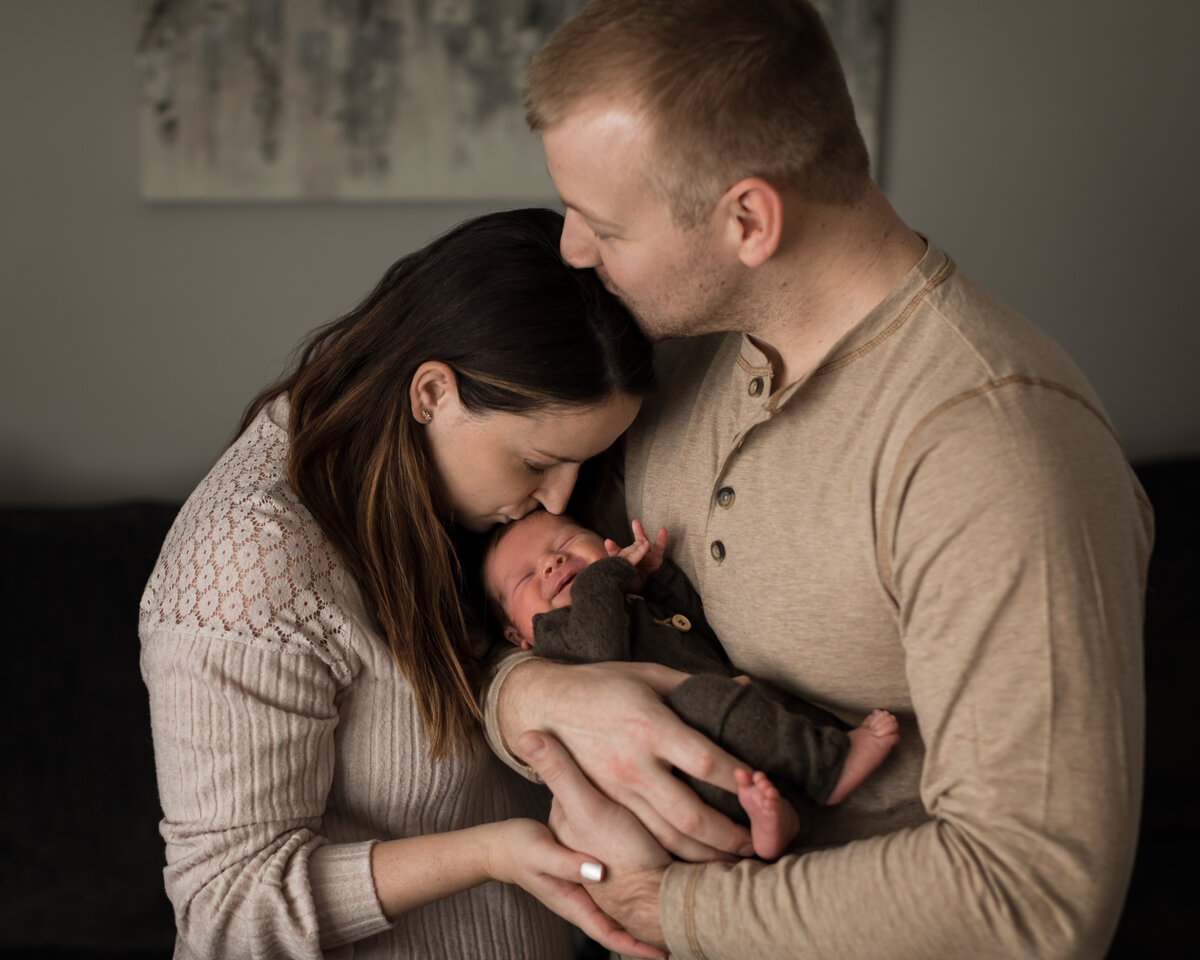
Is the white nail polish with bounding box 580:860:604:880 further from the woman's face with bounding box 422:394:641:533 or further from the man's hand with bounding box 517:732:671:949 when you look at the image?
the woman's face with bounding box 422:394:641:533

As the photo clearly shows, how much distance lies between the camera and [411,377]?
1.48 meters

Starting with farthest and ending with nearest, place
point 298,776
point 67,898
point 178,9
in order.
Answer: point 178,9, point 67,898, point 298,776

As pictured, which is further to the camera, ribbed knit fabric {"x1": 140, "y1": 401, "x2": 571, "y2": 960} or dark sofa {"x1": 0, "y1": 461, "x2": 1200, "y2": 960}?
dark sofa {"x1": 0, "y1": 461, "x2": 1200, "y2": 960}

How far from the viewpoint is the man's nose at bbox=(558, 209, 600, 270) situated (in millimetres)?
1358

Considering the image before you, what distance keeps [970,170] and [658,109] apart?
7.25 ft

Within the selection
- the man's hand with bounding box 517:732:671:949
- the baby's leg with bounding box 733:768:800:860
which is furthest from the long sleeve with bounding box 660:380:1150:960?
the man's hand with bounding box 517:732:671:949

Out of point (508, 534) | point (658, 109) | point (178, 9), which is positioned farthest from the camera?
point (178, 9)

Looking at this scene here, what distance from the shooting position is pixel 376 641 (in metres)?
1.45

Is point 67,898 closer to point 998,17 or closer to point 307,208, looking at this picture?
point 307,208

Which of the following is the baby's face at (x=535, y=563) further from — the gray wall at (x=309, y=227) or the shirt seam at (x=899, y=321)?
the gray wall at (x=309, y=227)

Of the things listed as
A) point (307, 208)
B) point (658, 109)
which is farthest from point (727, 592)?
point (307, 208)

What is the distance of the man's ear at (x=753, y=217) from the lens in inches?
46.4

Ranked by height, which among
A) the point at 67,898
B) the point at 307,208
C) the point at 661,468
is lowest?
the point at 67,898

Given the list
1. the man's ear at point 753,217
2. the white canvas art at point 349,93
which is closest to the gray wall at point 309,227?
the white canvas art at point 349,93
